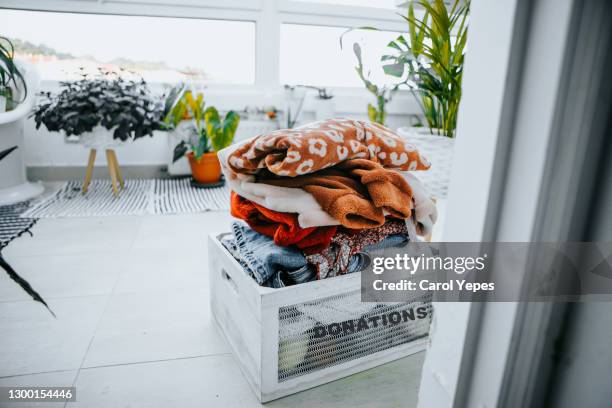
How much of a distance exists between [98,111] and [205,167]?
0.66 meters

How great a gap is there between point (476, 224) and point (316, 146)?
0.34 meters

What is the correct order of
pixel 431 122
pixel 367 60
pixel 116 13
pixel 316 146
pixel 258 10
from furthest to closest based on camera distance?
pixel 367 60, pixel 258 10, pixel 116 13, pixel 431 122, pixel 316 146

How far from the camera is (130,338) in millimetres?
888

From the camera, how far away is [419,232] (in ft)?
2.69

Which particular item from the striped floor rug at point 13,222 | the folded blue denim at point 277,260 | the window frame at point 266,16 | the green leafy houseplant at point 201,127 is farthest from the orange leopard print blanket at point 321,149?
the window frame at point 266,16

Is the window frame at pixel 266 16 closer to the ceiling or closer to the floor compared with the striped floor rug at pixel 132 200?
closer to the ceiling

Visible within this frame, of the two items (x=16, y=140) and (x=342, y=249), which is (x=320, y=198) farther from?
(x=16, y=140)

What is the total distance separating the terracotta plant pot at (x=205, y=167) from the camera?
233 centimetres

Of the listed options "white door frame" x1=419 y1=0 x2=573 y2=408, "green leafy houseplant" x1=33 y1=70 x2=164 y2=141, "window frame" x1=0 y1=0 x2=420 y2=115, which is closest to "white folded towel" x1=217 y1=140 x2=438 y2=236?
"white door frame" x1=419 y1=0 x2=573 y2=408

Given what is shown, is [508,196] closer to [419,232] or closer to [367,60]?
[419,232]

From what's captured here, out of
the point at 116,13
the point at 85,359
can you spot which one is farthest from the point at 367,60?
the point at 85,359

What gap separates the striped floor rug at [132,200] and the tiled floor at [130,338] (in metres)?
0.41

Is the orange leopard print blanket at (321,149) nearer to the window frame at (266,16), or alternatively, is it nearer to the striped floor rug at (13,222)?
the striped floor rug at (13,222)

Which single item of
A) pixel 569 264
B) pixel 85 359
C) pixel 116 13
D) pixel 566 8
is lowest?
pixel 85 359
